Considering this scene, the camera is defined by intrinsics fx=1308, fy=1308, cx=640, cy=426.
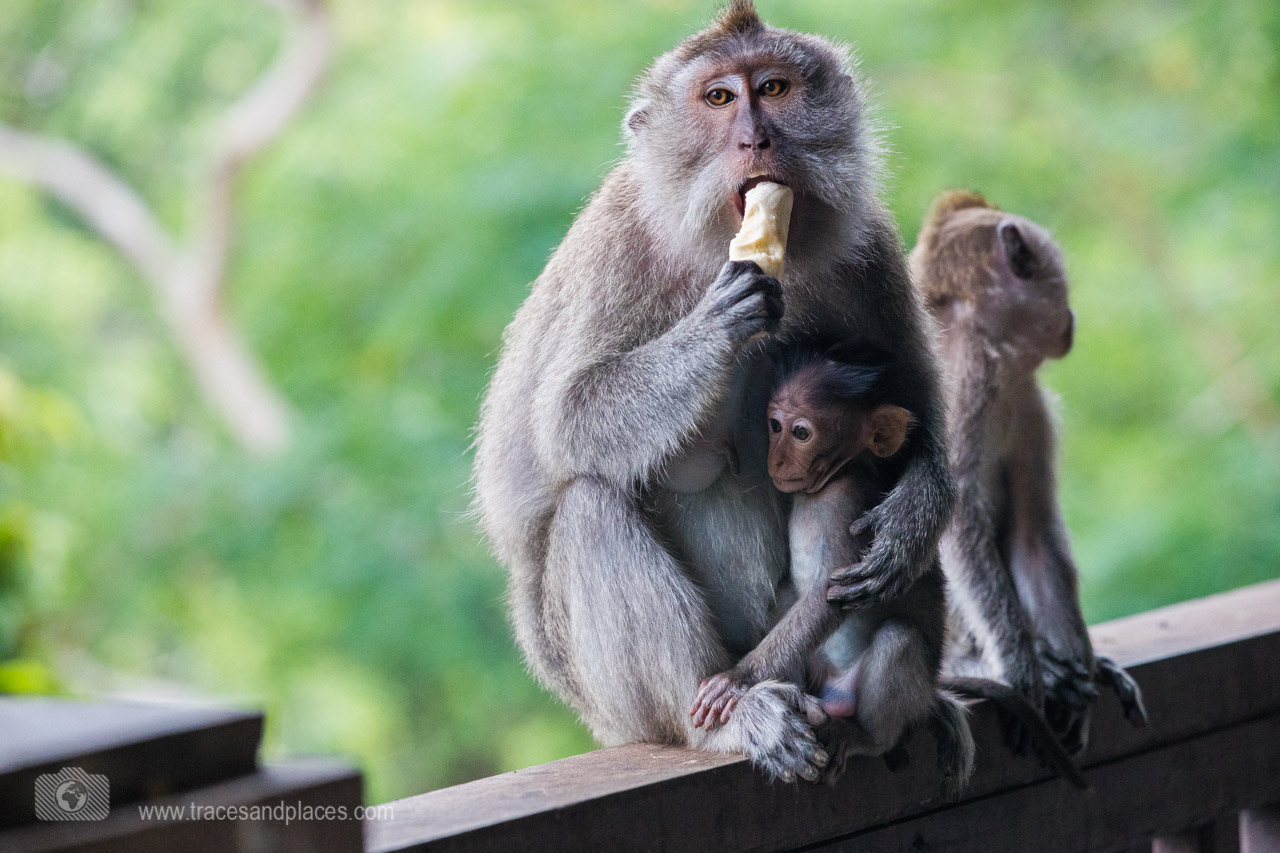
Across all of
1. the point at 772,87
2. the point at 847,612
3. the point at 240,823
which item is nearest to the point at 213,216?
the point at 772,87

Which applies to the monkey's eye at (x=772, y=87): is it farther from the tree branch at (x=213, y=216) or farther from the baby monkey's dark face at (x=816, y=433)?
the tree branch at (x=213, y=216)

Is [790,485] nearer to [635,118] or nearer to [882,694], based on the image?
[882,694]

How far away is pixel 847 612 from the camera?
248 centimetres

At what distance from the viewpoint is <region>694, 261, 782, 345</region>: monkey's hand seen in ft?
7.96

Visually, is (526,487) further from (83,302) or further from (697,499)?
(83,302)

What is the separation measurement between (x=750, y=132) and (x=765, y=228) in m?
0.25

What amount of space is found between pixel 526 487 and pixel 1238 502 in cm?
534

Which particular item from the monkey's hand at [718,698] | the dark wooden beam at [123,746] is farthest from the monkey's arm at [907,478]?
the dark wooden beam at [123,746]

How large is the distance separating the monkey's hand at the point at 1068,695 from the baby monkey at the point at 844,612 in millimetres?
394

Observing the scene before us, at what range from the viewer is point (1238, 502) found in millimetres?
7000

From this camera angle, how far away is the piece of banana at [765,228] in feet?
8.11

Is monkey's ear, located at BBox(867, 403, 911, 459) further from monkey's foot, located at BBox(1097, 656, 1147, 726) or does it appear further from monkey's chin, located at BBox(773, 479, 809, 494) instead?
monkey's foot, located at BBox(1097, 656, 1147, 726)

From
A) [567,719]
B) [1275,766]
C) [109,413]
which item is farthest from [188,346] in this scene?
[1275,766]

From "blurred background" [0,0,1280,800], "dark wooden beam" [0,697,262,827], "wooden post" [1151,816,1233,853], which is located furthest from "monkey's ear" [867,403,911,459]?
"blurred background" [0,0,1280,800]
